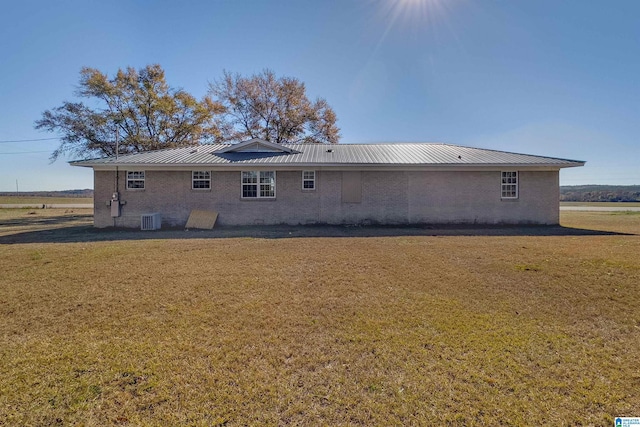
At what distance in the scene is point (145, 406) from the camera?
2494mm

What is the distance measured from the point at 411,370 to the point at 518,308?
263 cm

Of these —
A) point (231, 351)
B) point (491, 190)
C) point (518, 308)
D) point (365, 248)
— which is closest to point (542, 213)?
point (491, 190)

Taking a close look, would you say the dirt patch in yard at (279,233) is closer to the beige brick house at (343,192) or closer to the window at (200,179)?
the beige brick house at (343,192)

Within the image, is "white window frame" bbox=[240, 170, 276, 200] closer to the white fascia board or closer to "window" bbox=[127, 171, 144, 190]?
the white fascia board

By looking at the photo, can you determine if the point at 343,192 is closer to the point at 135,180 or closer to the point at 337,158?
the point at 337,158

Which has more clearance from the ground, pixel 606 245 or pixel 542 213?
pixel 542 213

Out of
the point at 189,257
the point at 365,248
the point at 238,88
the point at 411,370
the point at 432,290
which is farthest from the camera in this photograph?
the point at 238,88

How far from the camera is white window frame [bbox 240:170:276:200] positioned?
48.5ft

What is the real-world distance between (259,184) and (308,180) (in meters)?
2.45

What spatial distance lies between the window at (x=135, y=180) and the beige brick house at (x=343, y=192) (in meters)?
0.05

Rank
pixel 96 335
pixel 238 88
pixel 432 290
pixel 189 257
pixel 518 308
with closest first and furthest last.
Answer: pixel 96 335
pixel 518 308
pixel 432 290
pixel 189 257
pixel 238 88

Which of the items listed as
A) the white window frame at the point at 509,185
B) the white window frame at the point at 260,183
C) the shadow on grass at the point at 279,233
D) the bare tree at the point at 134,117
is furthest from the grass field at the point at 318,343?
the bare tree at the point at 134,117

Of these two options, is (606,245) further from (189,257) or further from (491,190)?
(189,257)

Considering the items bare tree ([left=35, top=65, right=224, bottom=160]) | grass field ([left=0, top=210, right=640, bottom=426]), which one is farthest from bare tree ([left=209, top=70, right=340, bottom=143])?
grass field ([left=0, top=210, right=640, bottom=426])
